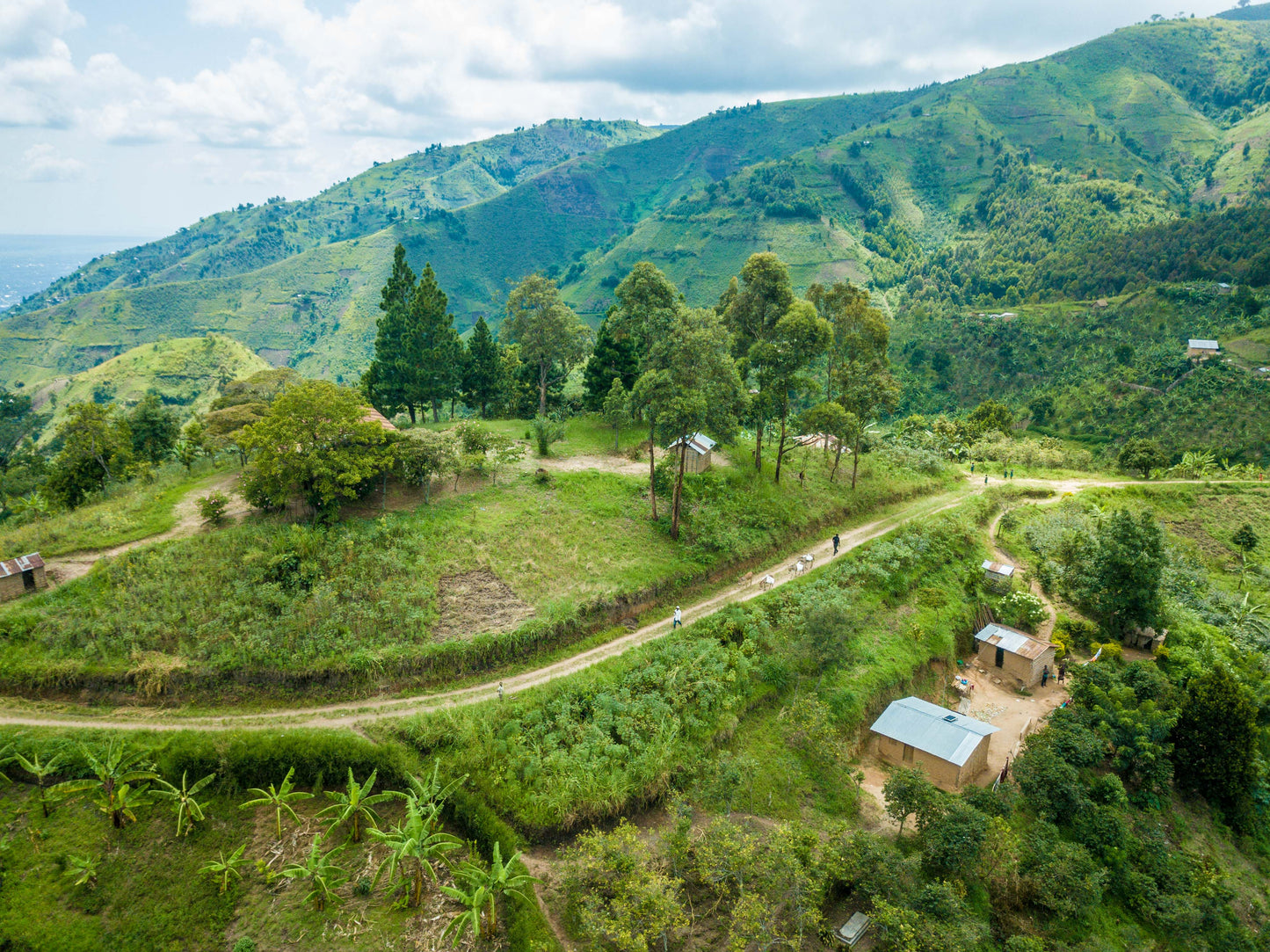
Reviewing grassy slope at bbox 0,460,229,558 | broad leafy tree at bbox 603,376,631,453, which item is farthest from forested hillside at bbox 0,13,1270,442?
grassy slope at bbox 0,460,229,558

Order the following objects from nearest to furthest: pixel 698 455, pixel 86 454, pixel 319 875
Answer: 1. pixel 319 875
2. pixel 86 454
3. pixel 698 455

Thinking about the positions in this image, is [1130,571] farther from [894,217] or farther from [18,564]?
[894,217]

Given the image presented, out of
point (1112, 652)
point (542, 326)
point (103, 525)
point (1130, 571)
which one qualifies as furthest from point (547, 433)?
point (1130, 571)

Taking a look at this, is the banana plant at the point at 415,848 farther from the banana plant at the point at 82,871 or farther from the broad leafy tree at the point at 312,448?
the broad leafy tree at the point at 312,448

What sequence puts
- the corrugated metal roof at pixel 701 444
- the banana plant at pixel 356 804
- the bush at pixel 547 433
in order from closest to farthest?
the banana plant at pixel 356 804
the corrugated metal roof at pixel 701 444
the bush at pixel 547 433

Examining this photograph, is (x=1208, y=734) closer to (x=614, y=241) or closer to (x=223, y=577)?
(x=223, y=577)

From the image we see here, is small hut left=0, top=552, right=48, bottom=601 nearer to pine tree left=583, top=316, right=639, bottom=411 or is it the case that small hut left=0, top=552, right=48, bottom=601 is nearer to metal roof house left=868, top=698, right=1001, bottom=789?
pine tree left=583, top=316, right=639, bottom=411

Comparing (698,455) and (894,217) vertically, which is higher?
(894,217)

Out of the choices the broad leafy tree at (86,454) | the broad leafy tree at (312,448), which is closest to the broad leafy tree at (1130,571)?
the broad leafy tree at (312,448)
